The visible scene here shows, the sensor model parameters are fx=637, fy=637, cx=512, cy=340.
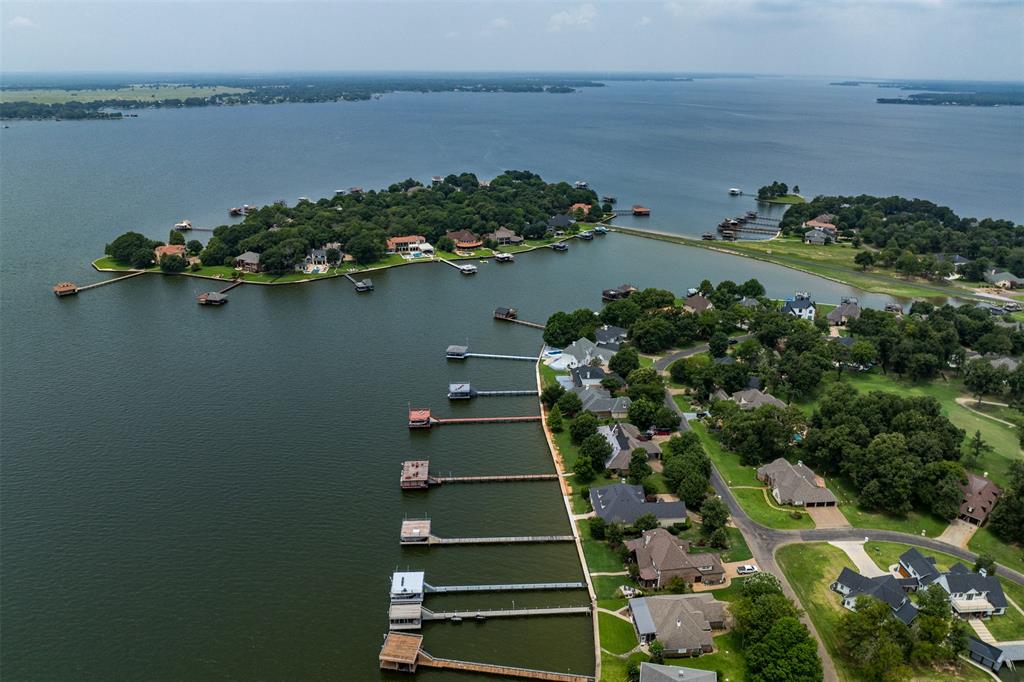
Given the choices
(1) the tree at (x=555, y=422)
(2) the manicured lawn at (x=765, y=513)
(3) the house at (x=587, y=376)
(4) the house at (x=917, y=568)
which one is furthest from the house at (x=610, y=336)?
(4) the house at (x=917, y=568)

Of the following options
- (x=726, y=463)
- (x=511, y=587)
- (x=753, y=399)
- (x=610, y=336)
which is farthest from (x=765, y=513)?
(x=610, y=336)

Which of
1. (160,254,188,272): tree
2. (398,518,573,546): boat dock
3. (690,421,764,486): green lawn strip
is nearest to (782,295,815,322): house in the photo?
(690,421,764,486): green lawn strip

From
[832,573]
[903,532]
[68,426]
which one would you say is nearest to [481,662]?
[832,573]

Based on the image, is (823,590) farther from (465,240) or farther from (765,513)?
(465,240)

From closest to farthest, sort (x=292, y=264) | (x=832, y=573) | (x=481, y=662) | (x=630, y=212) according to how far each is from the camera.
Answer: (x=481, y=662)
(x=832, y=573)
(x=292, y=264)
(x=630, y=212)

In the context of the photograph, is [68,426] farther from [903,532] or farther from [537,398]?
[903,532]

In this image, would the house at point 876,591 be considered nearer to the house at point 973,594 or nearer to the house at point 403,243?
the house at point 973,594
